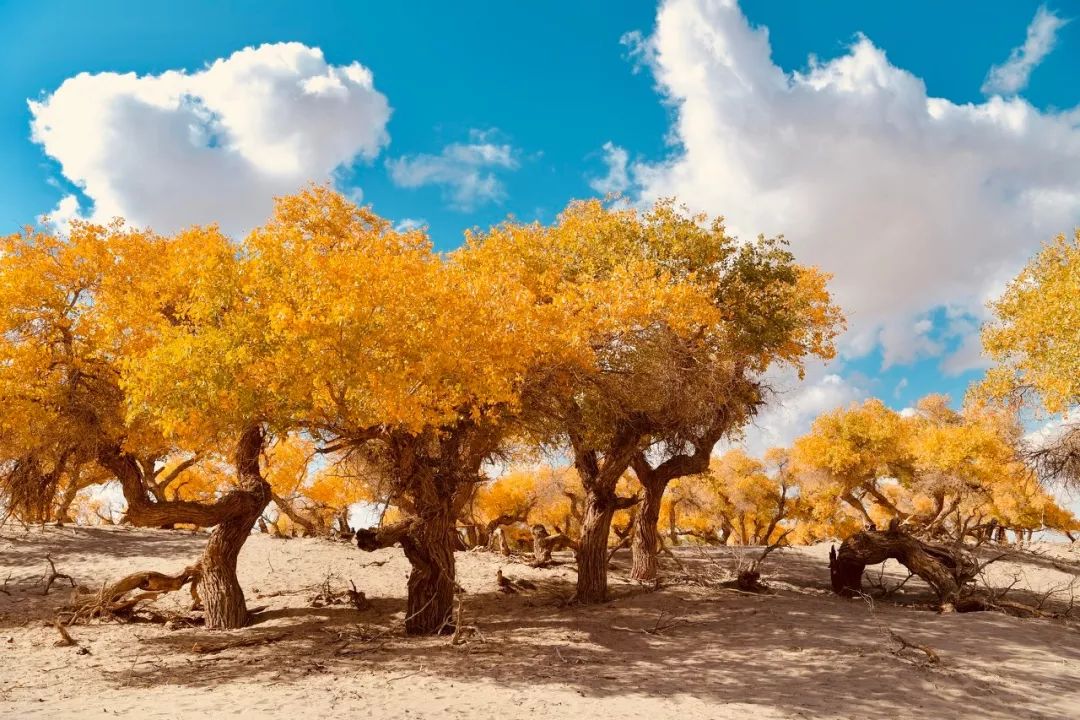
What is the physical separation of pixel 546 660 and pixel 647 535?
337 inches

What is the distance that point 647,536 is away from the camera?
1950 centimetres

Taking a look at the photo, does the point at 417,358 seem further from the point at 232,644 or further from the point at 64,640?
the point at 64,640

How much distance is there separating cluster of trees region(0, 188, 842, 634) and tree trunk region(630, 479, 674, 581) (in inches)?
2.6

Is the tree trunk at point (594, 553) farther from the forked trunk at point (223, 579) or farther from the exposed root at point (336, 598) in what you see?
the forked trunk at point (223, 579)

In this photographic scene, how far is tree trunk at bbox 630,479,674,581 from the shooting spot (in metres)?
19.2

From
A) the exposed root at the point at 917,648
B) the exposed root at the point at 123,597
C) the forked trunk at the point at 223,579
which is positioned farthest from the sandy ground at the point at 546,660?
the forked trunk at the point at 223,579

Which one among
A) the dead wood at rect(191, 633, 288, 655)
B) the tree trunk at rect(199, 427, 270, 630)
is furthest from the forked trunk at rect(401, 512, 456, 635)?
the tree trunk at rect(199, 427, 270, 630)

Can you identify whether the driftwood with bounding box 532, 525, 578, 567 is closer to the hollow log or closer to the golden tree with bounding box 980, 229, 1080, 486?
the hollow log

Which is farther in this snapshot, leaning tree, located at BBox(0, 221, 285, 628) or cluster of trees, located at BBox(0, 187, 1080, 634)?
leaning tree, located at BBox(0, 221, 285, 628)

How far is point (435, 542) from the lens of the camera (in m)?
13.4

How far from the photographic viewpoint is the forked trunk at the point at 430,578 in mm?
13273

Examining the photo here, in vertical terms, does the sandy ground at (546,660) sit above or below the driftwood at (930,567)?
below

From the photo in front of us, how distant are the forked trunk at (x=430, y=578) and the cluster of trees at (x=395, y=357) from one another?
4 cm

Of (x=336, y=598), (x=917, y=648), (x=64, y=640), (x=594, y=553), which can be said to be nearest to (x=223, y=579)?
(x=64, y=640)
